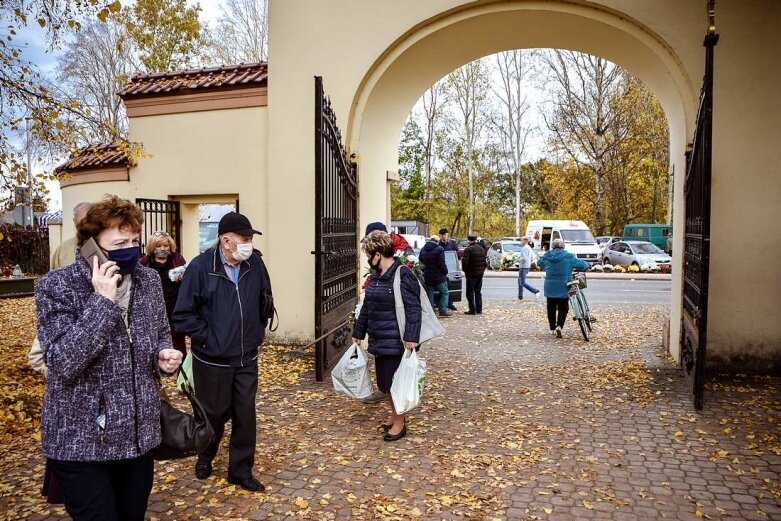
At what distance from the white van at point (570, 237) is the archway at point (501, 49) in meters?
18.3

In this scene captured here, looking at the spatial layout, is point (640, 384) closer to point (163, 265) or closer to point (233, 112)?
point (163, 265)

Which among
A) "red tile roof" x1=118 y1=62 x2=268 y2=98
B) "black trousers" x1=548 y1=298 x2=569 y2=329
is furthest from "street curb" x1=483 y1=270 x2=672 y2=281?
"red tile roof" x1=118 y1=62 x2=268 y2=98

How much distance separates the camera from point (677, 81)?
7.61 metres

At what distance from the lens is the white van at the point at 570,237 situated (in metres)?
27.9

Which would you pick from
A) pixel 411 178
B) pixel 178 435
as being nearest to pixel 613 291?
pixel 178 435

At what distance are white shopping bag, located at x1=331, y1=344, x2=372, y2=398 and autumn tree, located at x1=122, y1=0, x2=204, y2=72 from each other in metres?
16.2

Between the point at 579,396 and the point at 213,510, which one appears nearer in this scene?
the point at 213,510

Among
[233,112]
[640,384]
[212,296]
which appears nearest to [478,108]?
[233,112]

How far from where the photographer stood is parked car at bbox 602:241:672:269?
26.5 meters

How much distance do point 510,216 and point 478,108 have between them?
41.3 ft

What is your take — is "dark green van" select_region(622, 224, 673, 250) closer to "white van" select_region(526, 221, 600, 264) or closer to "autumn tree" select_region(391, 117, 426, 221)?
"white van" select_region(526, 221, 600, 264)

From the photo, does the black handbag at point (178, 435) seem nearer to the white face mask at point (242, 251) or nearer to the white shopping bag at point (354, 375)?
the white face mask at point (242, 251)

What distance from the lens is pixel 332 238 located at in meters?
7.54

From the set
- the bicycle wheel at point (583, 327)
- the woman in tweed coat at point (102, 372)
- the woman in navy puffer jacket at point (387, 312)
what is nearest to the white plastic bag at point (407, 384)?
the woman in navy puffer jacket at point (387, 312)
